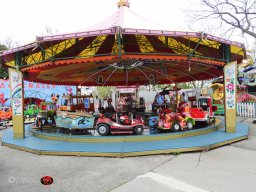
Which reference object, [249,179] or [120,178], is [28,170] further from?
[249,179]

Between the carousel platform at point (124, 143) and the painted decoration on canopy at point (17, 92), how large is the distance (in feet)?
3.63

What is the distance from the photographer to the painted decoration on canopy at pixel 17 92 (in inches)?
338

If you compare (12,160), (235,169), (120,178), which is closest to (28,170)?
→ (12,160)

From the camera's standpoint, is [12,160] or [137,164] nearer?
[137,164]

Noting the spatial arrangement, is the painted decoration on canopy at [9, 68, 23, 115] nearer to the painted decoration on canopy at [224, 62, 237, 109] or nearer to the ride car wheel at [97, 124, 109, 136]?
the ride car wheel at [97, 124, 109, 136]

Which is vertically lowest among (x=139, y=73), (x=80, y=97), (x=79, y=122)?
(x=79, y=122)

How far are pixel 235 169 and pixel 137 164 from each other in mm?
2135

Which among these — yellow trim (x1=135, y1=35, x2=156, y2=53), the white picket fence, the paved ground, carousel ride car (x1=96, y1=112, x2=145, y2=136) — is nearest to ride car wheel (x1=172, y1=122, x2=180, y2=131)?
carousel ride car (x1=96, y1=112, x2=145, y2=136)

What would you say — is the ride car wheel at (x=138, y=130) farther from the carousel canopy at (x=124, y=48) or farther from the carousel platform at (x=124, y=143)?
the carousel canopy at (x=124, y=48)

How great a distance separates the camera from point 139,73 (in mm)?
14258

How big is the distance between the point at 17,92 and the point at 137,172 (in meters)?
5.97

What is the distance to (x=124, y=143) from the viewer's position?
700 centimetres

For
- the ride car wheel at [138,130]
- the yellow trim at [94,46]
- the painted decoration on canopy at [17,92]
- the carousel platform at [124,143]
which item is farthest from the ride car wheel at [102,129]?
the painted decoration on canopy at [17,92]

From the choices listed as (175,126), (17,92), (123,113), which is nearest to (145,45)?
(123,113)
